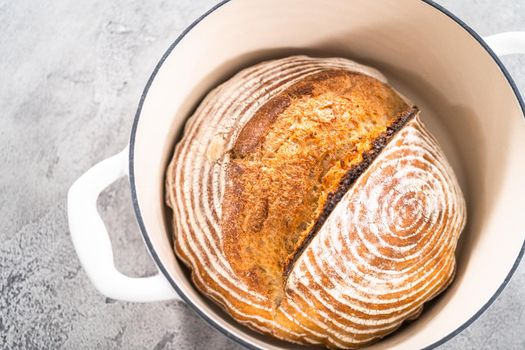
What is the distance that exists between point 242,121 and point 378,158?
0.22m

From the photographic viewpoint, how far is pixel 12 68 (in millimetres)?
1116

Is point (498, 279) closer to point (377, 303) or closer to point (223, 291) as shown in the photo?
point (377, 303)

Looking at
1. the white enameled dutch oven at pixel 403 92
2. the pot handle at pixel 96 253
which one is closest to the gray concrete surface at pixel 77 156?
the white enameled dutch oven at pixel 403 92

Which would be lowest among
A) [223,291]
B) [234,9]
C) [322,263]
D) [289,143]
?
[223,291]

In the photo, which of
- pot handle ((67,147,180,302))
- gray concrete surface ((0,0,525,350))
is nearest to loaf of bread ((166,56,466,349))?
pot handle ((67,147,180,302))

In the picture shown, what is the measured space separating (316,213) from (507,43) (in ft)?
1.30

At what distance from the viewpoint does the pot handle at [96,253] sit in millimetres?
756

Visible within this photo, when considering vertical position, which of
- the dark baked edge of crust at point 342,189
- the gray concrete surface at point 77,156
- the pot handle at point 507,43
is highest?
the pot handle at point 507,43

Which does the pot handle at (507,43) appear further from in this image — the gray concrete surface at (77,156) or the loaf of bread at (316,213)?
the gray concrete surface at (77,156)

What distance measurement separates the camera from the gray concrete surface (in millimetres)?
1038

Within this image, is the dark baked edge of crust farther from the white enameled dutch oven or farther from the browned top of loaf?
the white enameled dutch oven

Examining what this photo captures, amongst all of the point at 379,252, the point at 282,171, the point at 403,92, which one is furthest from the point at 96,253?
the point at 403,92

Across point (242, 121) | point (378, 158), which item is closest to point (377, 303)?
point (378, 158)

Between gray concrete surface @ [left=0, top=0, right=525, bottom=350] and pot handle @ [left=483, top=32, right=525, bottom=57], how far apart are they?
289 millimetres
